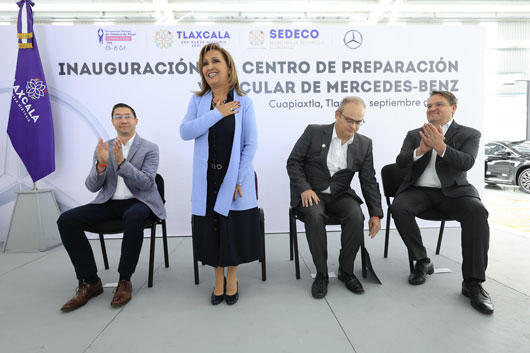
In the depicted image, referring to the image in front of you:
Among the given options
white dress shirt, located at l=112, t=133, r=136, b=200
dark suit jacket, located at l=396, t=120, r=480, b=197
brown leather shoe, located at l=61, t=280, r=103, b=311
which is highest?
dark suit jacket, located at l=396, t=120, r=480, b=197

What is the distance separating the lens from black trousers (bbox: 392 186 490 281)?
6.16 ft

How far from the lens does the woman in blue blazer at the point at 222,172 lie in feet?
6.11

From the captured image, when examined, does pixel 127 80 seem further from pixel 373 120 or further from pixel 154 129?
pixel 373 120

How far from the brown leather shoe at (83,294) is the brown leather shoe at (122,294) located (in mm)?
174

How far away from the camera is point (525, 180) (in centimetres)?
639

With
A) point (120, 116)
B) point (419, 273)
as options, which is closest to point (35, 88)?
point (120, 116)

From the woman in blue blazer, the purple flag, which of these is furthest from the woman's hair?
the purple flag

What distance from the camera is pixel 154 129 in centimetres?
343

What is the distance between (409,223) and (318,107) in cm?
175

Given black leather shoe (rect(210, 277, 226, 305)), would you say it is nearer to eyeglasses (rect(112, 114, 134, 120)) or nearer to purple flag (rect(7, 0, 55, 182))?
eyeglasses (rect(112, 114, 134, 120))

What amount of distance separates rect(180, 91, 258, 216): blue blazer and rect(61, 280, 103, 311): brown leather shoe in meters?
0.81

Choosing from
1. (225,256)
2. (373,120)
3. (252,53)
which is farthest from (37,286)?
(373,120)

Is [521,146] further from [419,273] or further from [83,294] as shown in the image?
[83,294]

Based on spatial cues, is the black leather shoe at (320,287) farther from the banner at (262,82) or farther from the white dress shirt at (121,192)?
the banner at (262,82)
